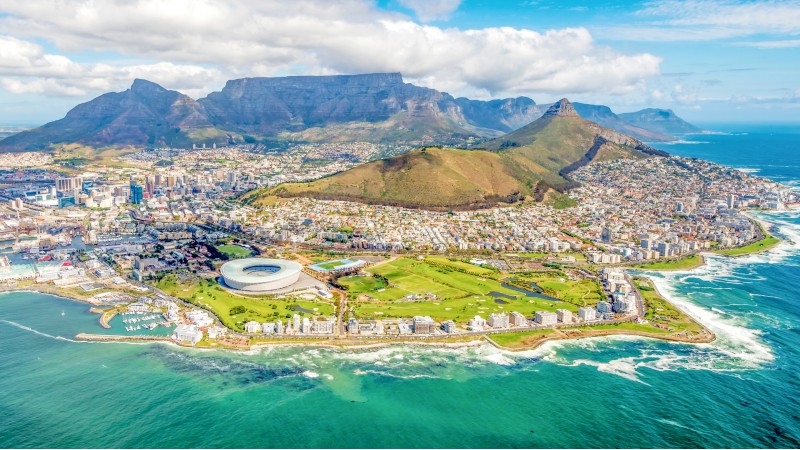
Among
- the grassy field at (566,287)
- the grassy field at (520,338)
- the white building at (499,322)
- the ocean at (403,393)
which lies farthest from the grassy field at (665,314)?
the white building at (499,322)

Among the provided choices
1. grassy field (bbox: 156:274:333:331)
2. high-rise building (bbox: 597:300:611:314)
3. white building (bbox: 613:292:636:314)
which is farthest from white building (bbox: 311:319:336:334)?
white building (bbox: 613:292:636:314)

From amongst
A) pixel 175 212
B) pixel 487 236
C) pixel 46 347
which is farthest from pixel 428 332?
pixel 175 212

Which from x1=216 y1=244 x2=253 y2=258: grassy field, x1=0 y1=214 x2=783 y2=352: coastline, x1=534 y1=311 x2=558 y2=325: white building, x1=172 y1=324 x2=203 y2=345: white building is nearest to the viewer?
x1=0 y1=214 x2=783 y2=352: coastline

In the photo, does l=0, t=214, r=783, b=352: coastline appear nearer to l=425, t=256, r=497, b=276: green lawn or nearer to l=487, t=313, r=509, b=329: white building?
l=487, t=313, r=509, b=329: white building

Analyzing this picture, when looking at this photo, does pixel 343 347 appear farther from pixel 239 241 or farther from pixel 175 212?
pixel 175 212

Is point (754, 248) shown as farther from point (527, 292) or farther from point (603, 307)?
point (527, 292)

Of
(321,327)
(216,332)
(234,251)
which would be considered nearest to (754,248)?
(321,327)

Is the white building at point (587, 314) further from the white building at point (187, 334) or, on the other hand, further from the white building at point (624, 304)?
the white building at point (187, 334)

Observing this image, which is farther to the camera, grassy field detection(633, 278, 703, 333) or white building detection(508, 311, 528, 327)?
white building detection(508, 311, 528, 327)
